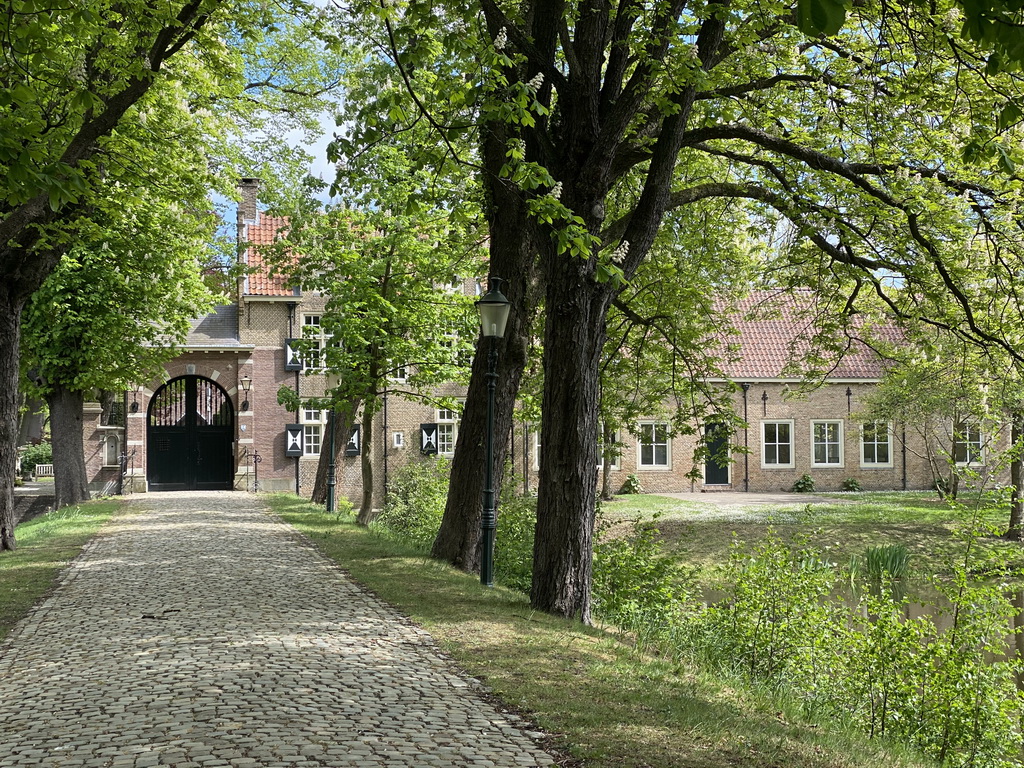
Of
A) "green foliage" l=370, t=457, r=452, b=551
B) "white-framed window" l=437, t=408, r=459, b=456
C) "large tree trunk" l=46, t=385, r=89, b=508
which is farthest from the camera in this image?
"white-framed window" l=437, t=408, r=459, b=456

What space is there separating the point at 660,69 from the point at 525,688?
466 cm

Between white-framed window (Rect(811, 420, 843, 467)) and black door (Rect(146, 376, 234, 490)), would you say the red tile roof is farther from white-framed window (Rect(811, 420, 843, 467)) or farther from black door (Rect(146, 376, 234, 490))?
white-framed window (Rect(811, 420, 843, 467))

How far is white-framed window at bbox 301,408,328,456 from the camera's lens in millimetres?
30547

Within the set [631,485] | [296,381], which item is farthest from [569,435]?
[631,485]

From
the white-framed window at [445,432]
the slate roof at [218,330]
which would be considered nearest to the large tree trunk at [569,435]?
the slate roof at [218,330]

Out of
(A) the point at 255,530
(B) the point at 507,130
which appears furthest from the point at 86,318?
(B) the point at 507,130

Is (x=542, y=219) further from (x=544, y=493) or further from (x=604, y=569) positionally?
(x=604, y=569)

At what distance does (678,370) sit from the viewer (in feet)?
41.2

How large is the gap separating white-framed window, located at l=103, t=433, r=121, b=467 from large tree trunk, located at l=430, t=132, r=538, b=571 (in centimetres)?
2050

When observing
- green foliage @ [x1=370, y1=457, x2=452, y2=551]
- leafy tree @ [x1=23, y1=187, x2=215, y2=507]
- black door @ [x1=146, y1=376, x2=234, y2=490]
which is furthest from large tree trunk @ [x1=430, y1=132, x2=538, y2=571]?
black door @ [x1=146, y1=376, x2=234, y2=490]

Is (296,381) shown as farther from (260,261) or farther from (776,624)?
(776,624)

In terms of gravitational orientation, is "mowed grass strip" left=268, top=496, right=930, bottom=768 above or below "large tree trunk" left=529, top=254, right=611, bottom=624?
below

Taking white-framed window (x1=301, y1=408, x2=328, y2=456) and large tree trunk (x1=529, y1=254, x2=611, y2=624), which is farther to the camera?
white-framed window (x1=301, y1=408, x2=328, y2=456)

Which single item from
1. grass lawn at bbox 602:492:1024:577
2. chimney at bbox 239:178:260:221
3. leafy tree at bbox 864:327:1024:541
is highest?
chimney at bbox 239:178:260:221
